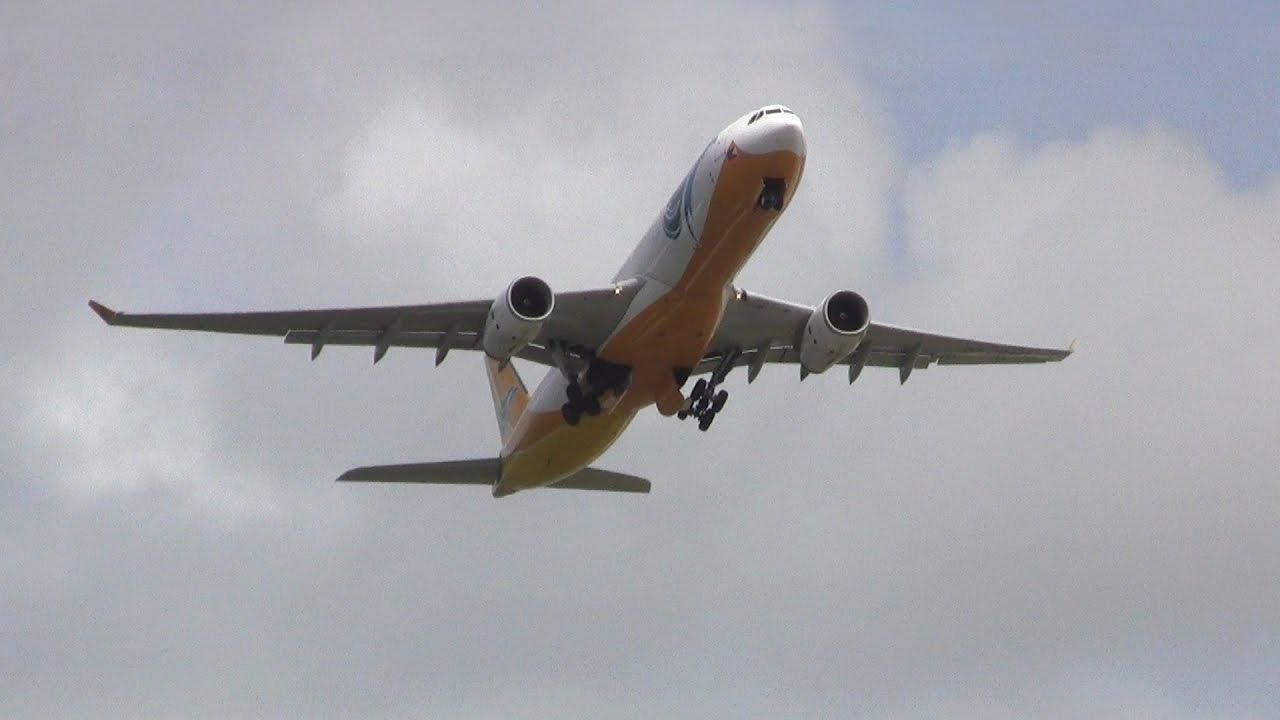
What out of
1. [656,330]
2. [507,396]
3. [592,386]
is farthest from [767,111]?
[507,396]

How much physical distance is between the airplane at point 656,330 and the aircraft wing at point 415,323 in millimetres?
38

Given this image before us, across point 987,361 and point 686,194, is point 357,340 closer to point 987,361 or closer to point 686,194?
point 686,194

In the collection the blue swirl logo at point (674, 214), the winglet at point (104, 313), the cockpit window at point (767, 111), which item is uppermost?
the cockpit window at point (767, 111)

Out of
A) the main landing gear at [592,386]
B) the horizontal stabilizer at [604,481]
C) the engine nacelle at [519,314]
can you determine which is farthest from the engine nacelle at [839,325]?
the horizontal stabilizer at [604,481]

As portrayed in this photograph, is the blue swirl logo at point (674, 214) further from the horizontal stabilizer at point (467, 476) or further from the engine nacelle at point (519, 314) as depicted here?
Result: the horizontal stabilizer at point (467, 476)

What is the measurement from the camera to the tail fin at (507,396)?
5859 cm

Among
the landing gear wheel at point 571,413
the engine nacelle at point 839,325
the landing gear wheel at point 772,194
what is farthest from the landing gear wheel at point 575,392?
the landing gear wheel at point 772,194

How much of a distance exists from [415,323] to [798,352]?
322 inches

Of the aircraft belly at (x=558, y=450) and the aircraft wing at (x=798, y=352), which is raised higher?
the aircraft wing at (x=798, y=352)

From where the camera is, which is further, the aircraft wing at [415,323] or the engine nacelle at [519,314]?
the aircraft wing at [415,323]

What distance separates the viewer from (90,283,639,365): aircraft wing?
1955 inches

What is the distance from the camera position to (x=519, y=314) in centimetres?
4828

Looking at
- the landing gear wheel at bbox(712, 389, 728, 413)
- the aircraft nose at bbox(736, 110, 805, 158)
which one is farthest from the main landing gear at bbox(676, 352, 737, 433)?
the aircraft nose at bbox(736, 110, 805, 158)

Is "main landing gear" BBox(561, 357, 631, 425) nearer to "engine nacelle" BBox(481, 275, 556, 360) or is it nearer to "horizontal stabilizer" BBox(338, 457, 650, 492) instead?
"engine nacelle" BBox(481, 275, 556, 360)
